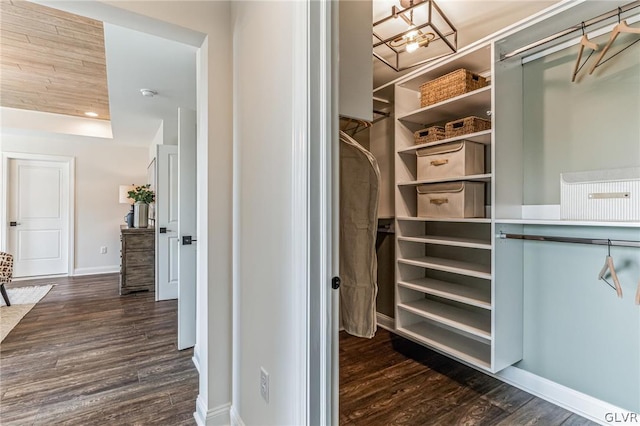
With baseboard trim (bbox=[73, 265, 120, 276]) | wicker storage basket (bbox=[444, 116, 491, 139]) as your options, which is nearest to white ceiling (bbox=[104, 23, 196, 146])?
wicker storage basket (bbox=[444, 116, 491, 139])

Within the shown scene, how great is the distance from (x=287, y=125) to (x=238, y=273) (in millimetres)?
847

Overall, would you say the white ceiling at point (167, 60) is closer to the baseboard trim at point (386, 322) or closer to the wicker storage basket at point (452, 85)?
the wicker storage basket at point (452, 85)

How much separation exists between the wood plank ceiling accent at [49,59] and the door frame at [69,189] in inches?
35.7

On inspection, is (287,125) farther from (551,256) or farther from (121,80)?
(121,80)

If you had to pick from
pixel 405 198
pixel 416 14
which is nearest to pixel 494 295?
pixel 405 198

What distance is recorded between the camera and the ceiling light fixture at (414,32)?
5.76 ft

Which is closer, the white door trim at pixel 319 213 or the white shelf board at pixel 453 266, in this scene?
the white door trim at pixel 319 213

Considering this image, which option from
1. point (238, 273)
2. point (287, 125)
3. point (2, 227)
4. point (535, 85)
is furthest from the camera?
point (2, 227)

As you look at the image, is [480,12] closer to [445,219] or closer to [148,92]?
[445,219]

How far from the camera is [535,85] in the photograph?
2035 millimetres

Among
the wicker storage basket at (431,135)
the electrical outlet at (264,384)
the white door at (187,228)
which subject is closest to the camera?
the electrical outlet at (264,384)

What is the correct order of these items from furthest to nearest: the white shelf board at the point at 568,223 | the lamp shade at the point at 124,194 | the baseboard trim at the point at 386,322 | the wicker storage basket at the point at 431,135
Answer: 1. the lamp shade at the point at 124,194
2. the baseboard trim at the point at 386,322
3. the wicker storage basket at the point at 431,135
4. the white shelf board at the point at 568,223

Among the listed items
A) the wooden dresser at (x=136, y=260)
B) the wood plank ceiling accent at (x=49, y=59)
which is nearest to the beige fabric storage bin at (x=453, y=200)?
the wood plank ceiling accent at (x=49, y=59)

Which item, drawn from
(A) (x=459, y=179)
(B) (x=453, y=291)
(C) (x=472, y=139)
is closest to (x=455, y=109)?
(C) (x=472, y=139)
